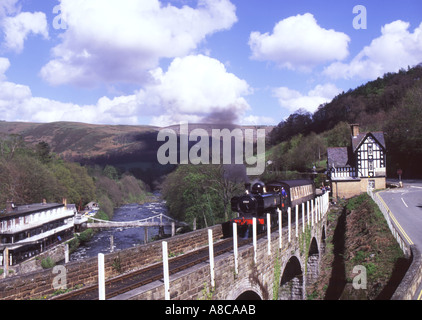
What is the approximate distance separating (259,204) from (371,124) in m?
66.6

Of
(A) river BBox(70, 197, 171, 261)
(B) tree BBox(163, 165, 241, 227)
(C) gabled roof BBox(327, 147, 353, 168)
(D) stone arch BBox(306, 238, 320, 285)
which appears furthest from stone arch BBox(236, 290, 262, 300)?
(C) gabled roof BBox(327, 147, 353, 168)

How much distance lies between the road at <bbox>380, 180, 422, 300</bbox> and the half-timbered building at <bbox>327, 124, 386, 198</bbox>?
3.12m

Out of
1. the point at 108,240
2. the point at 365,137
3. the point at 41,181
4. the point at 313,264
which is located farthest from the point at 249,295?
the point at 41,181

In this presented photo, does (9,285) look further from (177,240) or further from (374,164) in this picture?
(374,164)

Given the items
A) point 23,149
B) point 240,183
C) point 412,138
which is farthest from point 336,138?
point 23,149

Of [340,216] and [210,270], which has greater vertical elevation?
[210,270]

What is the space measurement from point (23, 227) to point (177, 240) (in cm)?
3173

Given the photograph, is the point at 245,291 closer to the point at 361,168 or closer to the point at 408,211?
the point at 408,211

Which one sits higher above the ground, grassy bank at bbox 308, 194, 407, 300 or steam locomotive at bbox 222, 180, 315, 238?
steam locomotive at bbox 222, 180, 315, 238

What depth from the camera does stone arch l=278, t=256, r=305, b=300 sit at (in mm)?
16703

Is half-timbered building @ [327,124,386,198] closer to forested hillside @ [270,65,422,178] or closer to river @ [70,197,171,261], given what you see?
forested hillside @ [270,65,422,178]

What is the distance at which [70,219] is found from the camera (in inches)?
1956

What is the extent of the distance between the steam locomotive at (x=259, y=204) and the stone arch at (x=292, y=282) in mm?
2234

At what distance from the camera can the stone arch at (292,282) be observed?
16.7 metres
